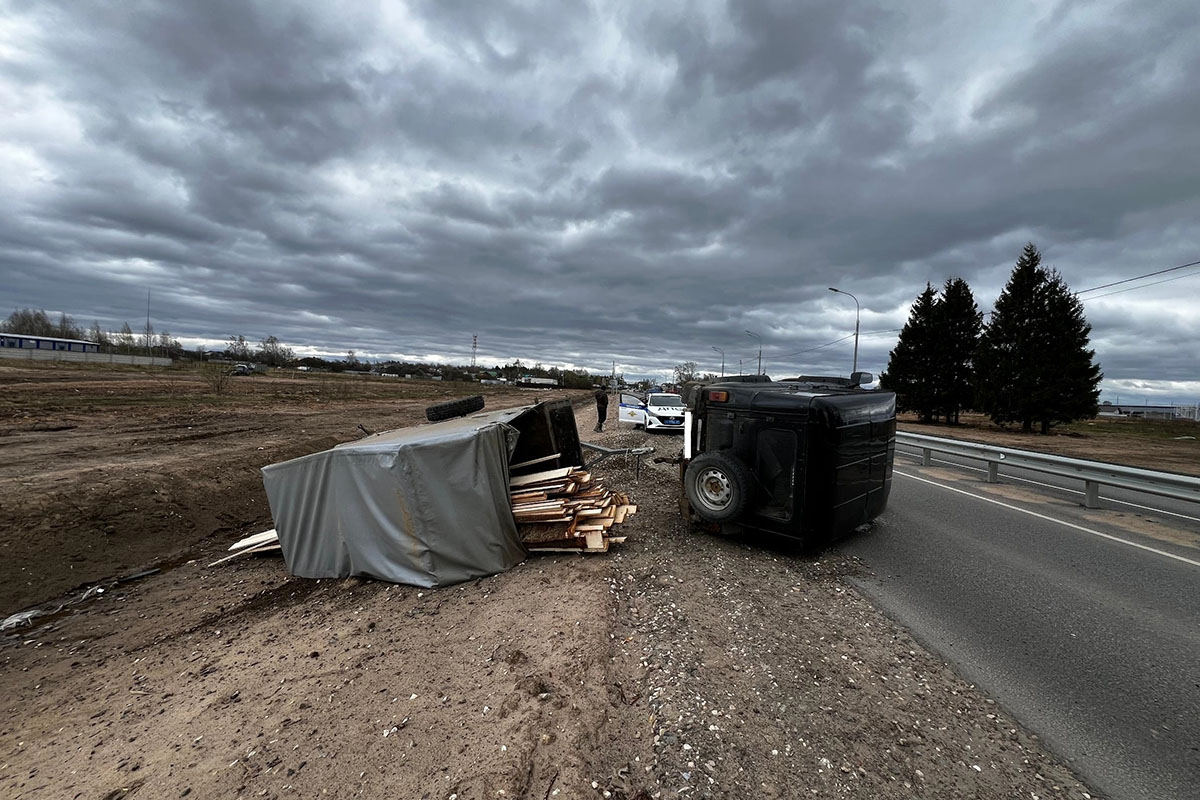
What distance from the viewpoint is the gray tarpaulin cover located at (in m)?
5.03

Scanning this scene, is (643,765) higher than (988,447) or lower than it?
lower

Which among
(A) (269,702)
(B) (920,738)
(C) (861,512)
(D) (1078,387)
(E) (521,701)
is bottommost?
(A) (269,702)

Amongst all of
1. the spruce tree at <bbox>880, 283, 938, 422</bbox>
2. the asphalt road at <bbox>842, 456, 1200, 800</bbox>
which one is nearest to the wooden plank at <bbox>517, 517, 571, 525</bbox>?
the asphalt road at <bbox>842, 456, 1200, 800</bbox>

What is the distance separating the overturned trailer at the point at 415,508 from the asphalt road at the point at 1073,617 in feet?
12.7

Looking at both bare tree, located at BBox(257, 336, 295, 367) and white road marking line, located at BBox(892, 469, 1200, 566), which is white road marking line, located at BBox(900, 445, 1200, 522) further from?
bare tree, located at BBox(257, 336, 295, 367)

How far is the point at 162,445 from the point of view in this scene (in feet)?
41.5

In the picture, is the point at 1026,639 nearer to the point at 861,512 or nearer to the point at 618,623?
the point at 861,512

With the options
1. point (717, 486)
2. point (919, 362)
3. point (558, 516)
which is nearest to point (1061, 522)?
point (717, 486)

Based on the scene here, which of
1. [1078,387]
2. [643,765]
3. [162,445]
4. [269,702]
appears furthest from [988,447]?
[1078,387]

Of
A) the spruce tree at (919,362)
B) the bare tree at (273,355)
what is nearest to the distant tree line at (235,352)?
the bare tree at (273,355)

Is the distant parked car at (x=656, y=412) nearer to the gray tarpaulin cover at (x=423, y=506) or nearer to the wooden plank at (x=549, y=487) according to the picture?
the wooden plank at (x=549, y=487)

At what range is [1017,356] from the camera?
27.0 metres

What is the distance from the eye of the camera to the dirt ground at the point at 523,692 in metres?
2.47

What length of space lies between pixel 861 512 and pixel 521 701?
4538mm
